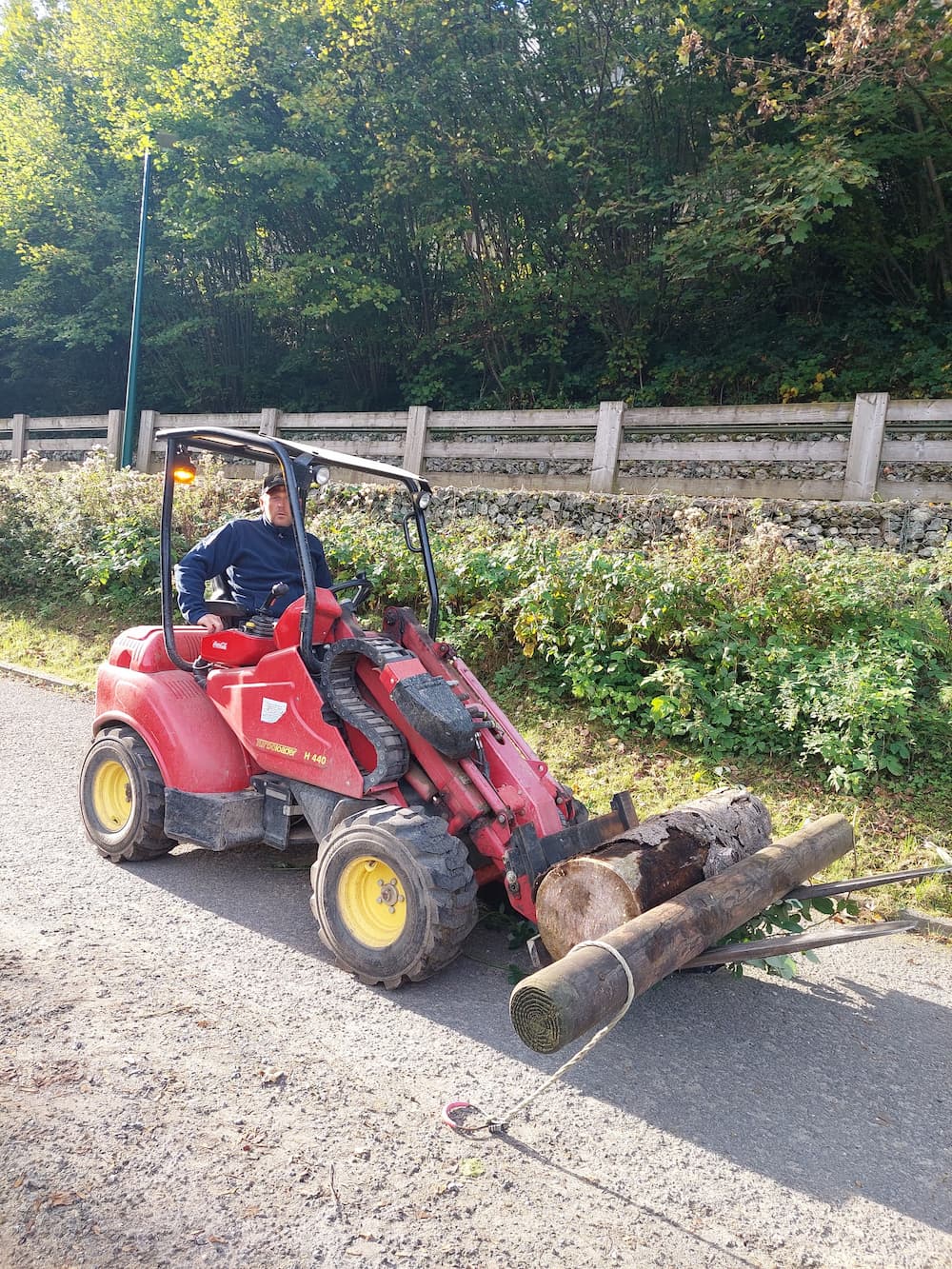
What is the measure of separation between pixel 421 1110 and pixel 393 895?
0.89 metres

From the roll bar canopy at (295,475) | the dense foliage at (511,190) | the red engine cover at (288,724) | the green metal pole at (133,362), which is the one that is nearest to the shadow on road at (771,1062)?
the red engine cover at (288,724)

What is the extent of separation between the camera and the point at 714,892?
328cm

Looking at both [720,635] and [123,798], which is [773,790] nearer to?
[720,635]

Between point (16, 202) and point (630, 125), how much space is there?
1559 cm

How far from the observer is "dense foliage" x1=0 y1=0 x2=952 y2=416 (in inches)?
517

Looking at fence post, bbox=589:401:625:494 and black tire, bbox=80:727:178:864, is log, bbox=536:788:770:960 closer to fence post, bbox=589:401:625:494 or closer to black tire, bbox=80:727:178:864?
black tire, bbox=80:727:178:864

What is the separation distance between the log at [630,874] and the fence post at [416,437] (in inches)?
347

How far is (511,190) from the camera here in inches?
663

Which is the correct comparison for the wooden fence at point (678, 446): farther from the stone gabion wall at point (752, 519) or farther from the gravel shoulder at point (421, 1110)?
the gravel shoulder at point (421, 1110)

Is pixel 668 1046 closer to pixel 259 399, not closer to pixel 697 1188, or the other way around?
pixel 697 1188

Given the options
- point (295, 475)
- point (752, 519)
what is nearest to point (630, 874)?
point (295, 475)

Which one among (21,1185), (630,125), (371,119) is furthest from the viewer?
(371,119)

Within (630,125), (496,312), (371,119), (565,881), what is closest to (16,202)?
(371,119)

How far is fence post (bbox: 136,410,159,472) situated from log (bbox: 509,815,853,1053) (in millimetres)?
13867
